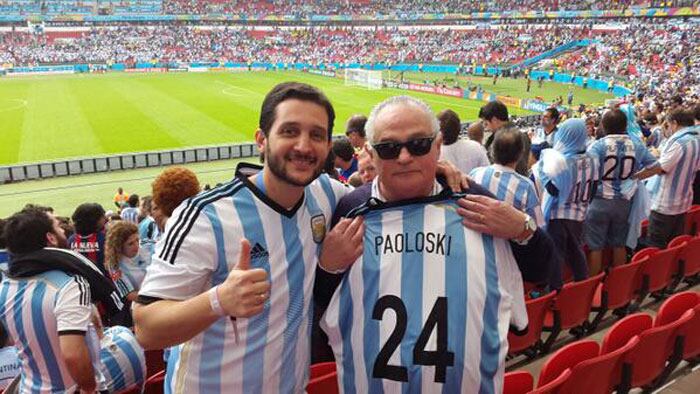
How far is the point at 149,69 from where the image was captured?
183 feet

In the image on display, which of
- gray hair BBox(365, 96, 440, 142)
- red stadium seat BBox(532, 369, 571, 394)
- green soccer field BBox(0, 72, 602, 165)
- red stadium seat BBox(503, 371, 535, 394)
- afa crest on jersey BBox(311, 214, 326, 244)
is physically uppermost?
gray hair BBox(365, 96, 440, 142)

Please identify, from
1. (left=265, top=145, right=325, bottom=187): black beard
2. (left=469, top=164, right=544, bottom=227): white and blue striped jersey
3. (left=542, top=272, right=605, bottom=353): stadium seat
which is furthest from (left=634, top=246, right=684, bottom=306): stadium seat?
(left=265, top=145, right=325, bottom=187): black beard

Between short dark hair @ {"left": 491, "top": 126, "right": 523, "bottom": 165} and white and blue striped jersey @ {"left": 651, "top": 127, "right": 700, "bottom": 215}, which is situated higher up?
short dark hair @ {"left": 491, "top": 126, "right": 523, "bottom": 165}

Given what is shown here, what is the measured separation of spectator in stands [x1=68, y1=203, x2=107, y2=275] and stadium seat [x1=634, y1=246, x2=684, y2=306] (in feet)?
19.0

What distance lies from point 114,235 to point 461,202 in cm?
396

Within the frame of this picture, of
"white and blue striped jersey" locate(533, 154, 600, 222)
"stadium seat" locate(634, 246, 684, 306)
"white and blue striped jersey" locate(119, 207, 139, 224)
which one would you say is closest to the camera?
"stadium seat" locate(634, 246, 684, 306)

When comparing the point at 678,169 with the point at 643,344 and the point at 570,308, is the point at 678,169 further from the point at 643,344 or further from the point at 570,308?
the point at 643,344

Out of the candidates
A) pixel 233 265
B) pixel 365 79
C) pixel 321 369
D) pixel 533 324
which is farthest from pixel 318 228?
pixel 365 79

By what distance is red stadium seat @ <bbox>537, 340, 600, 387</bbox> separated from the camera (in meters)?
3.43

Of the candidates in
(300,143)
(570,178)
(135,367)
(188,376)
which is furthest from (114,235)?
(570,178)

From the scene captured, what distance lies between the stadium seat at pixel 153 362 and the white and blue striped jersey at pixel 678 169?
612 cm

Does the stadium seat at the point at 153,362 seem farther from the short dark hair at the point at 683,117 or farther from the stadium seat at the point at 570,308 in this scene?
the short dark hair at the point at 683,117

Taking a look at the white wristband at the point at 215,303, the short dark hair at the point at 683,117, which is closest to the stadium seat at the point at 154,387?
the white wristband at the point at 215,303

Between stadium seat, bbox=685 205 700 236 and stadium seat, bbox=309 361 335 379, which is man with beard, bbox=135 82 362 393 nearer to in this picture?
stadium seat, bbox=309 361 335 379
